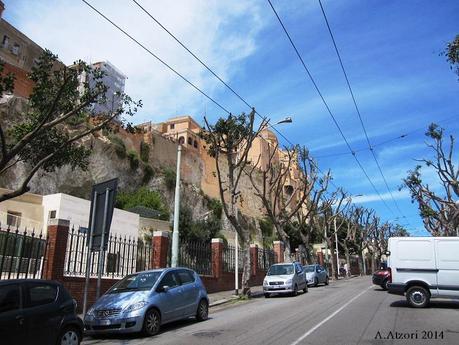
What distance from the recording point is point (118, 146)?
180 feet

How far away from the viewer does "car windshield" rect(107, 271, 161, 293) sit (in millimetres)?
12391

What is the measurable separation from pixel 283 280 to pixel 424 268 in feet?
29.2

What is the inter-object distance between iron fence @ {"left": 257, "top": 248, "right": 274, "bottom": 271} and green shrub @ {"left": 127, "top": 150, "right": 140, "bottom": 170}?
2604 cm

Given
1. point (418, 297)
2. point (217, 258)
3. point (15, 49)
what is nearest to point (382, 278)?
point (217, 258)

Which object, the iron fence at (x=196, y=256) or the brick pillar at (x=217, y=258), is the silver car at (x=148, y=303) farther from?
the brick pillar at (x=217, y=258)

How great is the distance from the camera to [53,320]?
28.6ft

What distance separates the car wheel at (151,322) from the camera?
1128cm

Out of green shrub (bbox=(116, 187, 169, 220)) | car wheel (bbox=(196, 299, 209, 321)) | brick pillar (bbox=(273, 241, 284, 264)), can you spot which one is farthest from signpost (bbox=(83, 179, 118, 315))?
green shrub (bbox=(116, 187, 169, 220))

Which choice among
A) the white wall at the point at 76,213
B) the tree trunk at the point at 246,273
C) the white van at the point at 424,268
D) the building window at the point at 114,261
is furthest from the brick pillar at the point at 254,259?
the white van at the point at 424,268

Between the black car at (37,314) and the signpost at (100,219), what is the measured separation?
3.25m

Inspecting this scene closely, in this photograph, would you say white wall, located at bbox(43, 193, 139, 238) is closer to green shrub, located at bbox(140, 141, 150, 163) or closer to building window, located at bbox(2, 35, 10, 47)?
green shrub, located at bbox(140, 141, 150, 163)

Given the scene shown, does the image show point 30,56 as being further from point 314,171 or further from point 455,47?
point 455,47

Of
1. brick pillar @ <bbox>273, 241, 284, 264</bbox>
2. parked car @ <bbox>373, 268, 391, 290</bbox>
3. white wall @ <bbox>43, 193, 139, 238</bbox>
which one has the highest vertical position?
white wall @ <bbox>43, 193, 139, 238</bbox>

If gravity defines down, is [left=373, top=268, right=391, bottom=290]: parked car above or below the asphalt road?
above
